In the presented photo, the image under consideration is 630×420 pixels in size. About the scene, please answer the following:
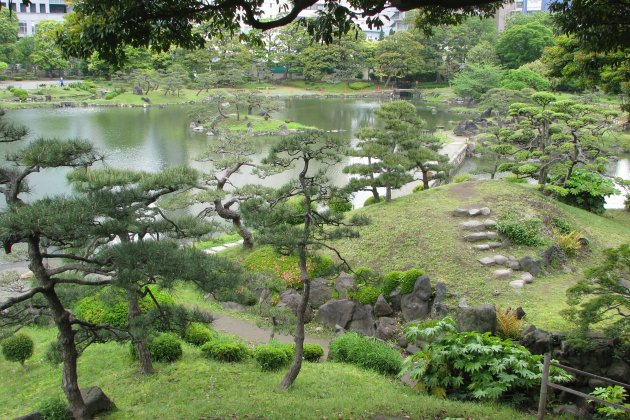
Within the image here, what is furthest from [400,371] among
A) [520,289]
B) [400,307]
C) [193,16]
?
[193,16]

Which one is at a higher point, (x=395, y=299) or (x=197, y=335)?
(x=395, y=299)

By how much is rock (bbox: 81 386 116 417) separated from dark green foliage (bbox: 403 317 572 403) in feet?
15.0

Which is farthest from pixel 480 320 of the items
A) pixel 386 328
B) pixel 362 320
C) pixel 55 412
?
pixel 55 412

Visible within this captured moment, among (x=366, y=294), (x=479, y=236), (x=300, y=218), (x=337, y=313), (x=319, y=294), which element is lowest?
(x=337, y=313)

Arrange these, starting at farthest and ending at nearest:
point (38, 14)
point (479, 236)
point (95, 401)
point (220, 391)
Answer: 1. point (38, 14)
2. point (479, 236)
3. point (220, 391)
4. point (95, 401)

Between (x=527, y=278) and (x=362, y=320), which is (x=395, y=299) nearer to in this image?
(x=362, y=320)

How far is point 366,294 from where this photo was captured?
1257 centimetres

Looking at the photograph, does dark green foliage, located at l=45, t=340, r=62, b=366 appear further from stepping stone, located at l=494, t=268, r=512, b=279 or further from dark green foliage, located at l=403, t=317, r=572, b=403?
stepping stone, located at l=494, t=268, r=512, b=279

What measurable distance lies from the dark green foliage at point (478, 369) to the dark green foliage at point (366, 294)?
3356 millimetres

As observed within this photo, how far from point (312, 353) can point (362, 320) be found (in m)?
2.02

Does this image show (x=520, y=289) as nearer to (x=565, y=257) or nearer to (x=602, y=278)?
(x=565, y=257)

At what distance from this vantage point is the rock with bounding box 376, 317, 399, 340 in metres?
11.8

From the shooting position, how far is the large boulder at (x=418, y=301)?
472 inches

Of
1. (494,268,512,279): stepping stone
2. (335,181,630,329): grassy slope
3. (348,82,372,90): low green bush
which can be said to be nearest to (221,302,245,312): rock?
(335,181,630,329): grassy slope
